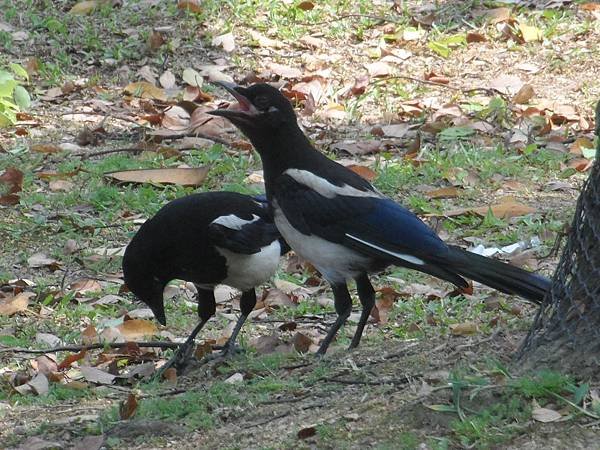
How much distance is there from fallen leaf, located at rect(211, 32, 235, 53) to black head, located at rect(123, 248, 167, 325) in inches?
193

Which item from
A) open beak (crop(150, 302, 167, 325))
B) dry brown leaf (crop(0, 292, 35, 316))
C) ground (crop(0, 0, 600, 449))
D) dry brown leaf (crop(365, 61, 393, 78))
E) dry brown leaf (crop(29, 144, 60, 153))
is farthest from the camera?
dry brown leaf (crop(365, 61, 393, 78))

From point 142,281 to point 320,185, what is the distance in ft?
3.25

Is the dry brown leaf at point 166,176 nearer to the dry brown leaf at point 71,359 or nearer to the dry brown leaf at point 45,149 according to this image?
the dry brown leaf at point 45,149

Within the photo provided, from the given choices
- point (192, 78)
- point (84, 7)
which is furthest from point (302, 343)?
point (84, 7)

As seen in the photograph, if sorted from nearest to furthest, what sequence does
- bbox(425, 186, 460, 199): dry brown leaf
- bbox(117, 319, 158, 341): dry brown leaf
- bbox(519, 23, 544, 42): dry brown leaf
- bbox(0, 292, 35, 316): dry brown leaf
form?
1. bbox(117, 319, 158, 341): dry brown leaf
2. bbox(0, 292, 35, 316): dry brown leaf
3. bbox(425, 186, 460, 199): dry brown leaf
4. bbox(519, 23, 544, 42): dry brown leaf

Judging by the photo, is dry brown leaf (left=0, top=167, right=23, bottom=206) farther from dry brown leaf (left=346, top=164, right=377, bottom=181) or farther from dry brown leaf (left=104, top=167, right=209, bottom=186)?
dry brown leaf (left=346, top=164, right=377, bottom=181)

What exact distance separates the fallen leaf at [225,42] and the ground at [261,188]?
1 cm

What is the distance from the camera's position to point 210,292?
5.80 metres

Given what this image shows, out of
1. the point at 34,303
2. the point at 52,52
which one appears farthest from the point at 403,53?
the point at 34,303

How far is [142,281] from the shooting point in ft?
18.6

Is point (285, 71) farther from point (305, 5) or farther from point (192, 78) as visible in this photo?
point (305, 5)

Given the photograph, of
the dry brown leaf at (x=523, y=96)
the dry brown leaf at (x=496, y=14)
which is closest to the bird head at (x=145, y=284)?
the dry brown leaf at (x=523, y=96)

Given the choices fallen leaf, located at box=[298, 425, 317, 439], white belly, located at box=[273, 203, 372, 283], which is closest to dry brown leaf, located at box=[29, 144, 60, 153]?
white belly, located at box=[273, 203, 372, 283]

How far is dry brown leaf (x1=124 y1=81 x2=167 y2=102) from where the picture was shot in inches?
376
